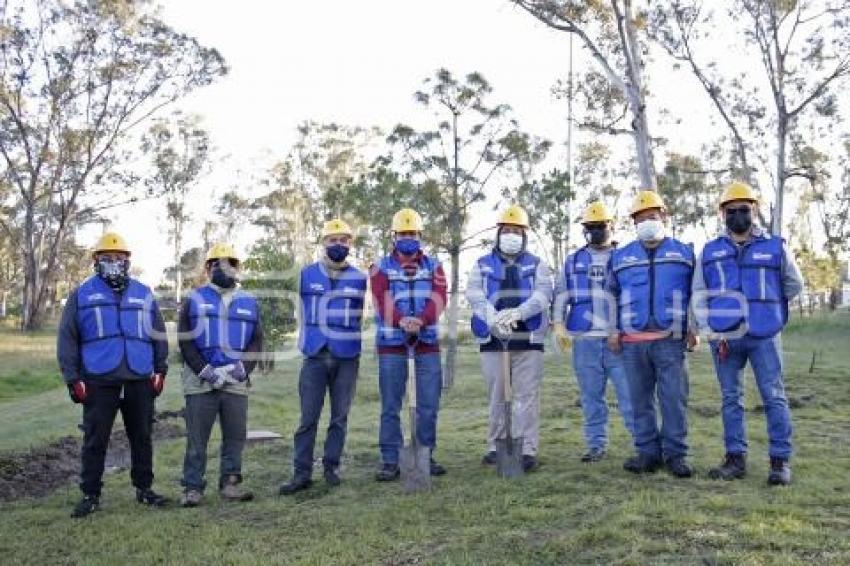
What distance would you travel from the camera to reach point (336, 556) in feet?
16.2

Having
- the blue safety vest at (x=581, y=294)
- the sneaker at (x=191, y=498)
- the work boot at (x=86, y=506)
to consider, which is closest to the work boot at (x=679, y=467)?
the blue safety vest at (x=581, y=294)

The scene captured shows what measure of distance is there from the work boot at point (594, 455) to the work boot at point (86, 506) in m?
3.92

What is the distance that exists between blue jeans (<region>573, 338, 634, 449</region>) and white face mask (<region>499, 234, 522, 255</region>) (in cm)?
106

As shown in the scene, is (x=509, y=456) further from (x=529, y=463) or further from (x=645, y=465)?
(x=645, y=465)

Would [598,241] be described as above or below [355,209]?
below

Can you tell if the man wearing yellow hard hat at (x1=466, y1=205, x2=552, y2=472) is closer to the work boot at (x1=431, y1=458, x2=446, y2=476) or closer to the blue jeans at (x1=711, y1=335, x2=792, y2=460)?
the work boot at (x1=431, y1=458, x2=446, y2=476)

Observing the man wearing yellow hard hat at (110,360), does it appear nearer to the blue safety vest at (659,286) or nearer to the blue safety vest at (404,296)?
the blue safety vest at (404,296)

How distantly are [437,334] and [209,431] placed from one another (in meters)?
1.98

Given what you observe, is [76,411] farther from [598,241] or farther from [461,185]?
[598,241]

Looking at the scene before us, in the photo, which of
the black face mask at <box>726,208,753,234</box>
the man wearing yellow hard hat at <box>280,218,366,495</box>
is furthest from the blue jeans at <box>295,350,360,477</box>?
the black face mask at <box>726,208,753,234</box>

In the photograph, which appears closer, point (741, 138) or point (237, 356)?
point (237, 356)

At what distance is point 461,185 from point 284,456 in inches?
364

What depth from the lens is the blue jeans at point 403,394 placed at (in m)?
6.84

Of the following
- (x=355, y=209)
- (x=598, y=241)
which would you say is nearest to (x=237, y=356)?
(x=598, y=241)
